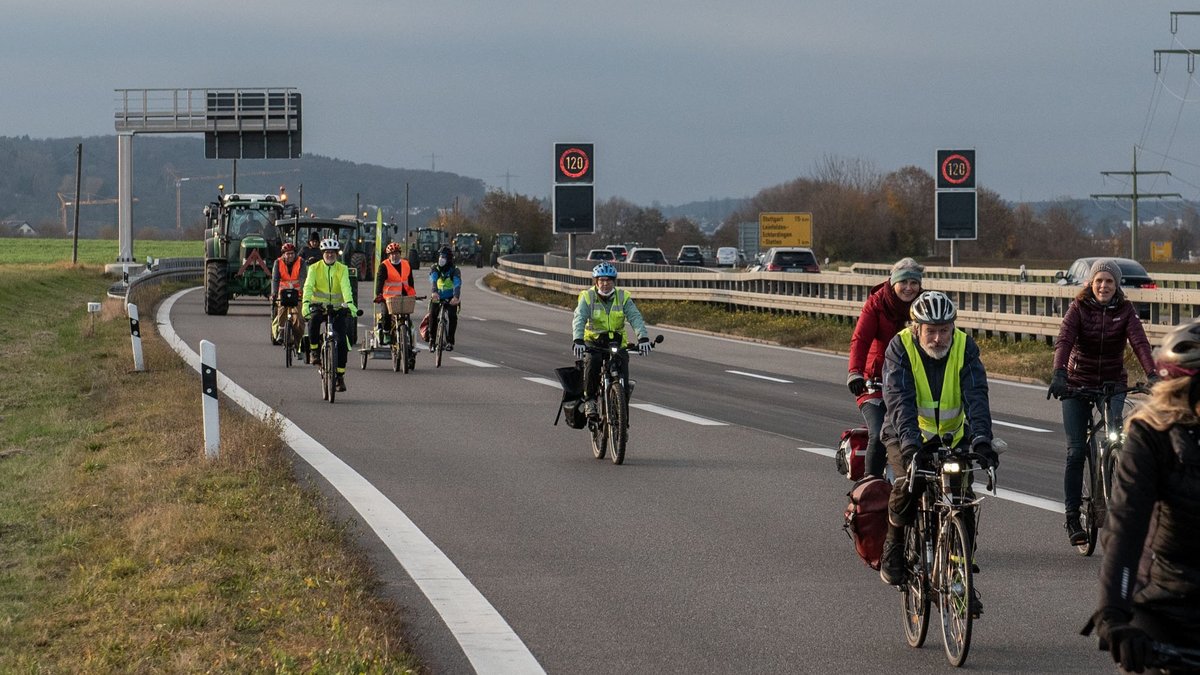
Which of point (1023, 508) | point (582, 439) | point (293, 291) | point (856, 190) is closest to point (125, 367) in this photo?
point (293, 291)

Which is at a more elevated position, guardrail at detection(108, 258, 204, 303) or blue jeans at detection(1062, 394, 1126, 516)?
guardrail at detection(108, 258, 204, 303)

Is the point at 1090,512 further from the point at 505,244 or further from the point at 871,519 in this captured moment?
the point at 505,244

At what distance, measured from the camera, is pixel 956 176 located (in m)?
44.6

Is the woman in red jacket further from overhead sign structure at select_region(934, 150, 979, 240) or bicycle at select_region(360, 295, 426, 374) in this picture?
overhead sign structure at select_region(934, 150, 979, 240)

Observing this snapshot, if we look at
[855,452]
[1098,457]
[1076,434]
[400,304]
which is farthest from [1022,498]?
[400,304]

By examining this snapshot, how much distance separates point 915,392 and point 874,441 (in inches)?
95.4

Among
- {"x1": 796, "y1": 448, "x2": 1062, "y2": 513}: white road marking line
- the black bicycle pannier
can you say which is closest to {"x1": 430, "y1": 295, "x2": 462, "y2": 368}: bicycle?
the black bicycle pannier

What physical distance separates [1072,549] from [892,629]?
8.26 feet

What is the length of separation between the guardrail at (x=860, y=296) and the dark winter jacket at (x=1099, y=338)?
756cm

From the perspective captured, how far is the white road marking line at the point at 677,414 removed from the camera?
17.2 meters

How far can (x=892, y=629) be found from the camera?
24.4ft

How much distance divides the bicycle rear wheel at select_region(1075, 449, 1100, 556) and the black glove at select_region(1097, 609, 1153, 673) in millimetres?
5856

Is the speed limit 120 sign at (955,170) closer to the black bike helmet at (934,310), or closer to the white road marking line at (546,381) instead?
the white road marking line at (546,381)

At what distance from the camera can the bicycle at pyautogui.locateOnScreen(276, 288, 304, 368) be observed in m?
24.1
